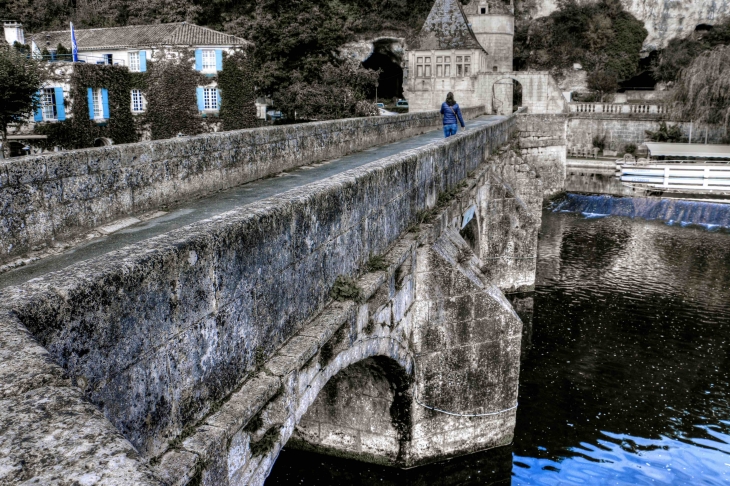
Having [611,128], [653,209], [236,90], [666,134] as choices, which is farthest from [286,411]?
[611,128]

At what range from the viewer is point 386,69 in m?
48.5

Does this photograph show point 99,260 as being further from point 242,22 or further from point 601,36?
point 601,36

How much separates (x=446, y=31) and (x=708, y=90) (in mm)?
14368

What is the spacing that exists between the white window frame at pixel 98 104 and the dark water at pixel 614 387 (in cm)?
1918

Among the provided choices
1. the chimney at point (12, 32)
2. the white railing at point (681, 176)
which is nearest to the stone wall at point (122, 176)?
the white railing at point (681, 176)

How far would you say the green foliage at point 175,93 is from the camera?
31.1 m

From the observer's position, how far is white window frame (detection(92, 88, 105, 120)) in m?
28.0

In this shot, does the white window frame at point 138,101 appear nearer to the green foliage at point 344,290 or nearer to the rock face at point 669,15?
the green foliage at point 344,290

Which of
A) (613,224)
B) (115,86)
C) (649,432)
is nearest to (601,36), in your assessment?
(613,224)

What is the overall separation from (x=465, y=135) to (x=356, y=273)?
706cm

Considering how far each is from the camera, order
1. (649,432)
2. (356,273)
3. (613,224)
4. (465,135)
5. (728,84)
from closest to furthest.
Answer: (356,273), (649,432), (465,135), (613,224), (728,84)

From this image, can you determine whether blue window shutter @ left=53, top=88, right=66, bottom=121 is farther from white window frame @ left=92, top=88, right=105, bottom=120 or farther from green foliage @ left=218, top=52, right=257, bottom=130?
green foliage @ left=218, top=52, right=257, bottom=130

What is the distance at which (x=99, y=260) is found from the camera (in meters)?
2.96

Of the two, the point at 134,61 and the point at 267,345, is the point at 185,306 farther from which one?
the point at 134,61
